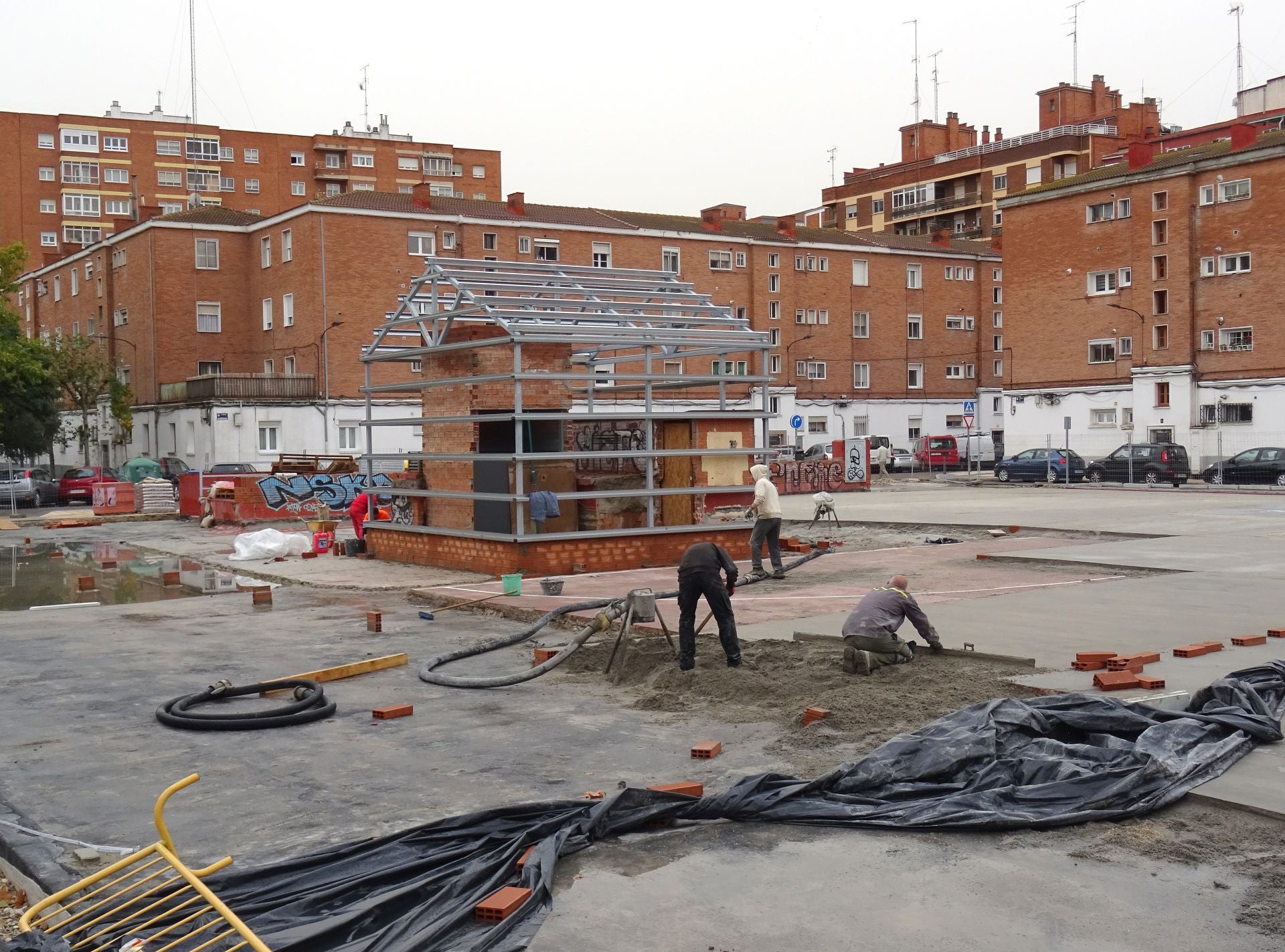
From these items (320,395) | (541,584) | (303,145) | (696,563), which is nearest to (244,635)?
(541,584)

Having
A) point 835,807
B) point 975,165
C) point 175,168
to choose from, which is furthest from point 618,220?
point 835,807

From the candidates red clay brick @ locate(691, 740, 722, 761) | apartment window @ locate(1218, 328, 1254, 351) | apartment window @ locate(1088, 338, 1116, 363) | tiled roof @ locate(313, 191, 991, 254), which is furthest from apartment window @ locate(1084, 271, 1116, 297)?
red clay brick @ locate(691, 740, 722, 761)

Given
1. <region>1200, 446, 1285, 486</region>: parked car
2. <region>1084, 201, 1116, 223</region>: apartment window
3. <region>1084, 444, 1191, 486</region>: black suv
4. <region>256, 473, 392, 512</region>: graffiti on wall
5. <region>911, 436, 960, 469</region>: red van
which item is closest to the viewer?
<region>256, 473, 392, 512</region>: graffiti on wall

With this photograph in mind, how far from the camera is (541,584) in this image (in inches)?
662

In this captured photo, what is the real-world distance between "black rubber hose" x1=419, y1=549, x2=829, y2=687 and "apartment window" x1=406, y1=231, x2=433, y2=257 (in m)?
41.7

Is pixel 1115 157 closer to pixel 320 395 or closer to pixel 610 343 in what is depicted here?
pixel 320 395

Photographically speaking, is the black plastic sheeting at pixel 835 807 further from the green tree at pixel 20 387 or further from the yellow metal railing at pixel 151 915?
the green tree at pixel 20 387

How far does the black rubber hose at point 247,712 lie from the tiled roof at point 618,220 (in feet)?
144

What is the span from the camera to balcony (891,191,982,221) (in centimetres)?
8700

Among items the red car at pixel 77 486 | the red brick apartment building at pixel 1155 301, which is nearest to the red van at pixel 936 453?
the red brick apartment building at pixel 1155 301

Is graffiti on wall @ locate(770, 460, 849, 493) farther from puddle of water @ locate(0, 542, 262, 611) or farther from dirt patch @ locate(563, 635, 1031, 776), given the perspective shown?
dirt patch @ locate(563, 635, 1031, 776)

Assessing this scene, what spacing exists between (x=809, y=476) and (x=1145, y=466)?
A: 12.1 metres

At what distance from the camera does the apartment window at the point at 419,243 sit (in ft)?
175

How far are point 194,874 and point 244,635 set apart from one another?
9433mm
